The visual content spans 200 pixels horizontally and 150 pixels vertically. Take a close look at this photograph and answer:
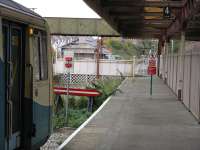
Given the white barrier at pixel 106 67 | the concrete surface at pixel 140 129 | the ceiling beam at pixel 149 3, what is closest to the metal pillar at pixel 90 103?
the concrete surface at pixel 140 129

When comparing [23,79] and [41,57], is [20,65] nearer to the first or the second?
[23,79]

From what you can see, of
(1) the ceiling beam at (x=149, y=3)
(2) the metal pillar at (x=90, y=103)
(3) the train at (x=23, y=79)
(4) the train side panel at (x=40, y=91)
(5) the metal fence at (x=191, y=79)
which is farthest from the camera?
(2) the metal pillar at (x=90, y=103)

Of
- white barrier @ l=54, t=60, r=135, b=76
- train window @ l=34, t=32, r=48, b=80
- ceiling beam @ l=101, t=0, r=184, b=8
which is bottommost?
white barrier @ l=54, t=60, r=135, b=76

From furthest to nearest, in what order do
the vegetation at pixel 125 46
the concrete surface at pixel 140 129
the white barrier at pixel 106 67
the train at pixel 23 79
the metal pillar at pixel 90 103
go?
the vegetation at pixel 125 46
the white barrier at pixel 106 67
the metal pillar at pixel 90 103
the concrete surface at pixel 140 129
the train at pixel 23 79

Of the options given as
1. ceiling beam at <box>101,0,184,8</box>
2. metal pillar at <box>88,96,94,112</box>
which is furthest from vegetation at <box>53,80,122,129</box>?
ceiling beam at <box>101,0,184,8</box>

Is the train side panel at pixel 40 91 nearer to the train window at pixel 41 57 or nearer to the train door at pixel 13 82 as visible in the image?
the train window at pixel 41 57

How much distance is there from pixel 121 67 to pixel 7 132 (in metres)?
45.0

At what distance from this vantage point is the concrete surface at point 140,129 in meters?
11.6

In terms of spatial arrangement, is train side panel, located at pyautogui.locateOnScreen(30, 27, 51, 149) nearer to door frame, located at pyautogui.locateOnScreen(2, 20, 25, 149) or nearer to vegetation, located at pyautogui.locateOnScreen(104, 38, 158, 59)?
door frame, located at pyautogui.locateOnScreen(2, 20, 25, 149)

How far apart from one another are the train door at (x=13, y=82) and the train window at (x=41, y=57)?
615 millimetres

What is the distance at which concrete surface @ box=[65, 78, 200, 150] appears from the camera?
11.6 m

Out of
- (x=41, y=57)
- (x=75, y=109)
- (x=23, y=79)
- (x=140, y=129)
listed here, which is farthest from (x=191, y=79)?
(x=23, y=79)

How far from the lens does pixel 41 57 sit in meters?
9.66

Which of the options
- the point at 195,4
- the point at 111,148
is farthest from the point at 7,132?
the point at 195,4
